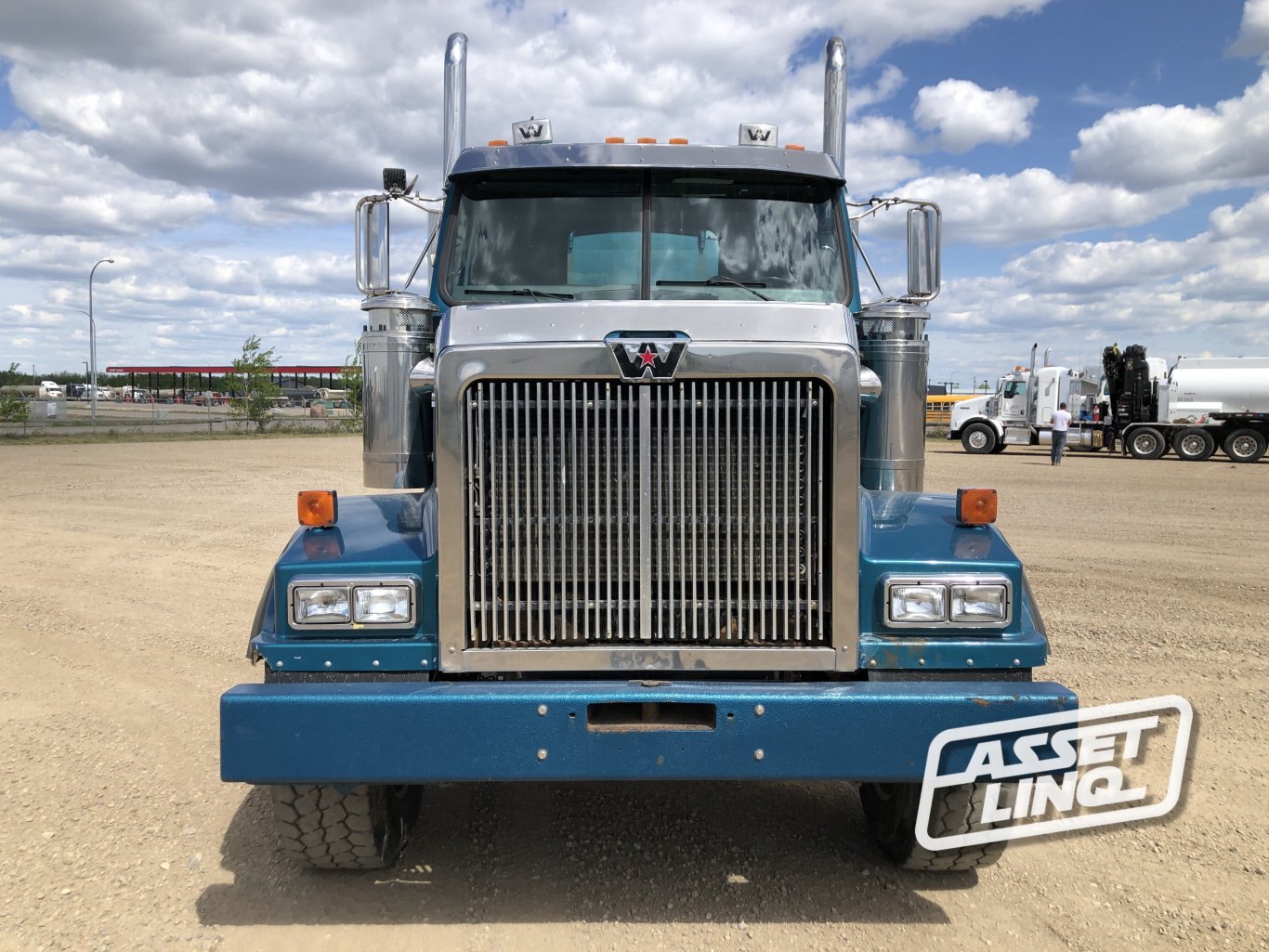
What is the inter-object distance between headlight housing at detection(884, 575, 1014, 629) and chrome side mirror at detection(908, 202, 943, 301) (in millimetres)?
2122

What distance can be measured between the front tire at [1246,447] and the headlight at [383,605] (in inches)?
1306

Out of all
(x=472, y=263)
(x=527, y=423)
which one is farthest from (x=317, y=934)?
(x=472, y=263)

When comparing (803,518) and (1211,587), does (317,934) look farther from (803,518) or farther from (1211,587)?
(1211,587)

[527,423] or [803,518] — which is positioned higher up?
[527,423]

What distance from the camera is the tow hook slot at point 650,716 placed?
10.4ft

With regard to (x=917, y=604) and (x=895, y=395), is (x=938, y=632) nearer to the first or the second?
(x=917, y=604)

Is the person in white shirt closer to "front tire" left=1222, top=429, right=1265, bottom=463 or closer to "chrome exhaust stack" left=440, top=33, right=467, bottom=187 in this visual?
"front tire" left=1222, top=429, right=1265, bottom=463

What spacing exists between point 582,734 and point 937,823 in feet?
4.36

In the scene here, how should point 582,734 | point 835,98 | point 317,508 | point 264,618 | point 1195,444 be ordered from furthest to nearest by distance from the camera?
1. point 1195,444
2. point 835,98
3. point 317,508
4. point 264,618
5. point 582,734

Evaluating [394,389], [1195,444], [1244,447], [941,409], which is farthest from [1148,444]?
[394,389]

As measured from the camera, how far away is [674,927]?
3492mm

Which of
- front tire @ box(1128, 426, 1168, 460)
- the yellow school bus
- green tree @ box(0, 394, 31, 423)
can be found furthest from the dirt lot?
the yellow school bus

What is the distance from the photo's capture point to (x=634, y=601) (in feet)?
11.2

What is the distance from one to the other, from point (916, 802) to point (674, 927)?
0.93m
